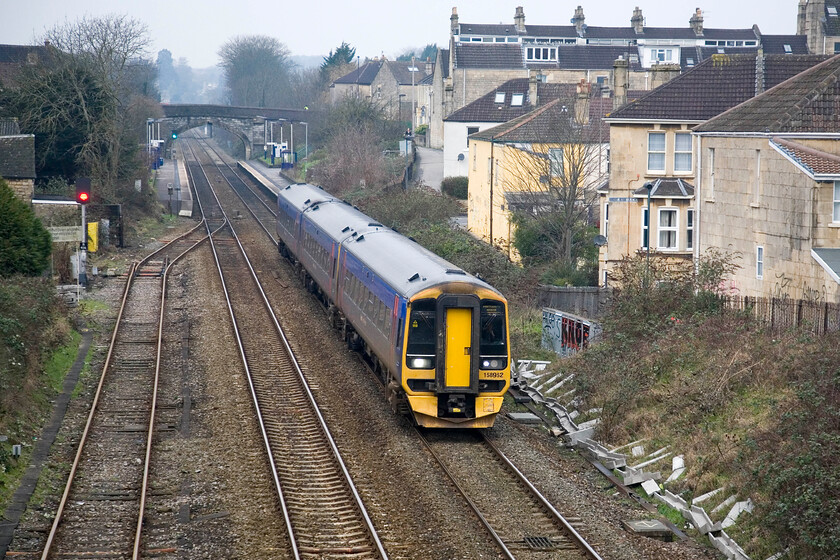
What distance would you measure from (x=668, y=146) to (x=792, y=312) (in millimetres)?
12491

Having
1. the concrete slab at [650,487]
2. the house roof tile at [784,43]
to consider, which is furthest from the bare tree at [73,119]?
the house roof tile at [784,43]

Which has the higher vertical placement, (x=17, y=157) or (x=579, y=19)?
(x=579, y=19)

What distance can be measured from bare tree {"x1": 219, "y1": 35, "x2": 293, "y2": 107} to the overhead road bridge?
32053mm

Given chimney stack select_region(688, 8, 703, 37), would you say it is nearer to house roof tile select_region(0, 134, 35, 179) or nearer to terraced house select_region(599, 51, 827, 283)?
terraced house select_region(599, 51, 827, 283)

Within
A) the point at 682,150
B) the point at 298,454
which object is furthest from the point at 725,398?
the point at 682,150

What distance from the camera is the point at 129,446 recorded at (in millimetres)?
15242

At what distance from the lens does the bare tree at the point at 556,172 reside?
33.1 metres

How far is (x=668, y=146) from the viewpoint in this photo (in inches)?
1134

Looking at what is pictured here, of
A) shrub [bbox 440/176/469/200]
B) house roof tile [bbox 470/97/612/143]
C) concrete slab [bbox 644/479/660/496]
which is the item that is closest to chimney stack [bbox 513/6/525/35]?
shrub [bbox 440/176/469/200]

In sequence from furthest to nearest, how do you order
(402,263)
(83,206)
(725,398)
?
(83,206) < (402,263) < (725,398)

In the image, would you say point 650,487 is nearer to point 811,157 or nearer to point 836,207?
point 836,207

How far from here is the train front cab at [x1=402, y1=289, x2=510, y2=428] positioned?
51.2 feet

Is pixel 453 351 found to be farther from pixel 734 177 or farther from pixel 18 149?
pixel 18 149

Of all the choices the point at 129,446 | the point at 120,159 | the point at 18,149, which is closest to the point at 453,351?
the point at 129,446
